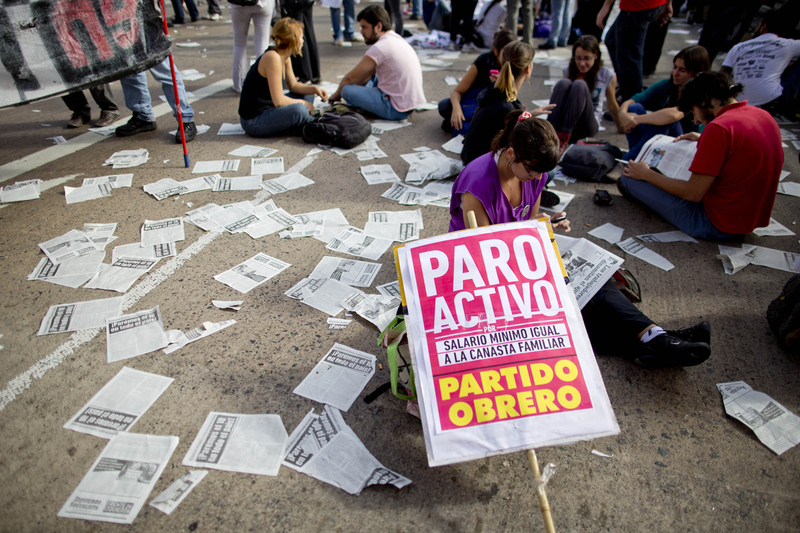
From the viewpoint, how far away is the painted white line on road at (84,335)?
2037 mm

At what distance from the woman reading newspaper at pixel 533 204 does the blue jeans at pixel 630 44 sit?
397 cm

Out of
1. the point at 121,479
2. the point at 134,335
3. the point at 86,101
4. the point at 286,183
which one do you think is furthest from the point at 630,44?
the point at 121,479

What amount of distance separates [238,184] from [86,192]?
1.14 metres

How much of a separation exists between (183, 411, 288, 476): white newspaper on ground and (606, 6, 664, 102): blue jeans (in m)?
5.60

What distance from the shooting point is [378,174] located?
4066 mm

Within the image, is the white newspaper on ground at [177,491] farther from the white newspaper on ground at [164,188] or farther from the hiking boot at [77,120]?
the hiking boot at [77,120]

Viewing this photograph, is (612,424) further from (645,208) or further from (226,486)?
(645,208)

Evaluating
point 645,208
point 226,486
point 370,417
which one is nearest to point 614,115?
point 645,208

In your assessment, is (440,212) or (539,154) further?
(440,212)

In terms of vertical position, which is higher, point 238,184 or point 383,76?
point 383,76

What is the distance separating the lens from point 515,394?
1573 millimetres

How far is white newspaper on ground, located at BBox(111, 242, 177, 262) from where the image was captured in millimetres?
2885

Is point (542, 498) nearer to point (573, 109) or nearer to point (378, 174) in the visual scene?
point (378, 174)

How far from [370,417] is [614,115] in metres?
4.10
